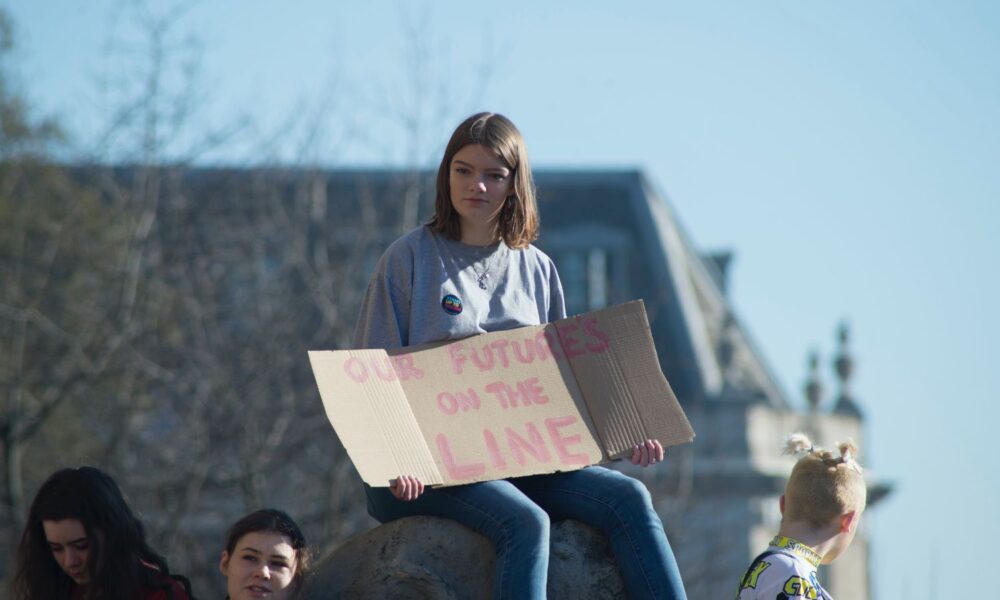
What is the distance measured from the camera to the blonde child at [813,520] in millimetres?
5062

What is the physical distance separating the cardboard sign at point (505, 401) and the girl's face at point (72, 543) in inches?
40.3

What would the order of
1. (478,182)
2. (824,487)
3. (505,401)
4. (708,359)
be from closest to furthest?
(824,487), (478,182), (505,401), (708,359)

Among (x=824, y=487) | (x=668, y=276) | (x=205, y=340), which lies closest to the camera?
(x=824, y=487)

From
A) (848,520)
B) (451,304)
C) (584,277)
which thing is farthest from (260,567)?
(584,277)

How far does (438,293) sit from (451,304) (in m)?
0.06

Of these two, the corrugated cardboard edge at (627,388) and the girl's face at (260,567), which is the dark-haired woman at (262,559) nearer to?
the girl's face at (260,567)

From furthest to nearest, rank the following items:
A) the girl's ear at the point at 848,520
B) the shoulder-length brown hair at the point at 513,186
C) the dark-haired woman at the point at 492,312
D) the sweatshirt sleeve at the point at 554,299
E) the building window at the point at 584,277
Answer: the building window at the point at 584,277
the sweatshirt sleeve at the point at 554,299
the shoulder-length brown hair at the point at 513,186
the dark-haired woman at the point at 492,312
the girl's ear at the point at 848,520

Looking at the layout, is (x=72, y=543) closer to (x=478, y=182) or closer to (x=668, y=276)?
(x=478, y=182)

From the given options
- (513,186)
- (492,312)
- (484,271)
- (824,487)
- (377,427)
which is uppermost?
(513,186)

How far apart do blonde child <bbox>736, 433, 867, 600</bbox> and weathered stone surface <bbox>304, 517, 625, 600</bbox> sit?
510 millimetres

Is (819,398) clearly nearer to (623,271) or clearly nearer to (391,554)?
(623,271)

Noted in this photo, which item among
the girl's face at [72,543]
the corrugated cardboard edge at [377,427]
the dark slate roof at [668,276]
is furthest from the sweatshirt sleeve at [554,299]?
the dark slate roof at [668,276]

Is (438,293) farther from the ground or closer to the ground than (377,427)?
farther from the ground

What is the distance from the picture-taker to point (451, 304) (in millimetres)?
5559
